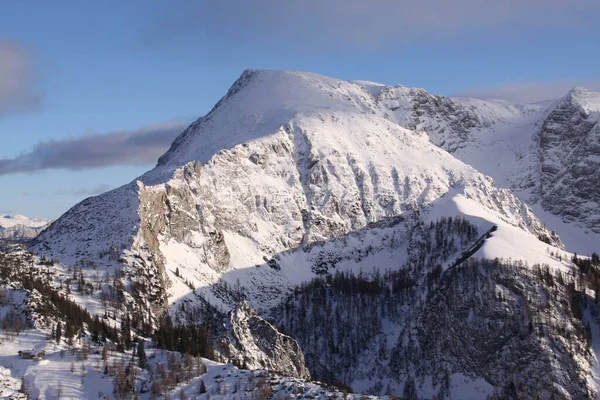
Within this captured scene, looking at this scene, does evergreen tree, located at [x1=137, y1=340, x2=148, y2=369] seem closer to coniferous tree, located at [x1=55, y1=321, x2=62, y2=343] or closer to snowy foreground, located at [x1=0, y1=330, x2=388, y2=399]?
snowy foreground, located at [x1=0, y1=330, x2=388, y2=399]

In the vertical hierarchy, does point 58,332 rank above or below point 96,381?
above

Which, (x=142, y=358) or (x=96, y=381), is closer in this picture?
(x=96, y=381)

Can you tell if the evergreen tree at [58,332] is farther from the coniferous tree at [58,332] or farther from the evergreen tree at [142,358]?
the evergreen tree at [142,358]

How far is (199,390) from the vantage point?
147000 mm

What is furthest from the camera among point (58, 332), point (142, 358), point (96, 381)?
point (58, 332)

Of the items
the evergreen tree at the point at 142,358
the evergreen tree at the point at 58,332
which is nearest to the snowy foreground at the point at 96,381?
the evergreen tree at the point at 142,358

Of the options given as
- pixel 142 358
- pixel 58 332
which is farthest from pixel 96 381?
pixel 58 332

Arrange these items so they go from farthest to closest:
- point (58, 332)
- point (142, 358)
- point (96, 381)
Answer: point (58, 332) → point (142, 358) → point (96, 381)

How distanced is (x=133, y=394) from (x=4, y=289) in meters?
57.2

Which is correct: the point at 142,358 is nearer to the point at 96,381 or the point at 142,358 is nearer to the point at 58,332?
the point at 96,381

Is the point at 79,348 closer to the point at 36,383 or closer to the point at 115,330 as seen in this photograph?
the point at 36,383

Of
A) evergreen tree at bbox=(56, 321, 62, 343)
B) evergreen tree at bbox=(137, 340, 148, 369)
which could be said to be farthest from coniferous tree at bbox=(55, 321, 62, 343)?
evergreen tree at bbox=(137, 340, 148, 369)

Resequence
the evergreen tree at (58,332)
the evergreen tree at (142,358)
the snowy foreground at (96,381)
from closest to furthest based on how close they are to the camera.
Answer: the snowy foreground at (96,381), the evergreen tree at (142,358), the evergreen tree at (58,332)

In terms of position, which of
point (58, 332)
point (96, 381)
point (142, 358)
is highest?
point (58, 332)
